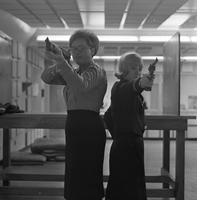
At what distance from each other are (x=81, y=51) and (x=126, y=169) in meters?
0.76

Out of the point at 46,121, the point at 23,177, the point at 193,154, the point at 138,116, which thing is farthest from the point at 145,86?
the point at 193,154

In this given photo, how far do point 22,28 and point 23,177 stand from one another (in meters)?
3.94

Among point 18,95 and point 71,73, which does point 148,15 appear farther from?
point 71,73

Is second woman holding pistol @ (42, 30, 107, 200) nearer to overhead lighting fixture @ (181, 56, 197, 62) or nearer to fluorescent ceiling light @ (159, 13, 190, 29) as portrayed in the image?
fluorescent ceiling light @ (159, 13, 190, 29)

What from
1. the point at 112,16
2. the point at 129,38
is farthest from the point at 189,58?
the point at 112,16

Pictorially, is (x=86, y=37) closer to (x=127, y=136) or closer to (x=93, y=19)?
(x=127, y=136)

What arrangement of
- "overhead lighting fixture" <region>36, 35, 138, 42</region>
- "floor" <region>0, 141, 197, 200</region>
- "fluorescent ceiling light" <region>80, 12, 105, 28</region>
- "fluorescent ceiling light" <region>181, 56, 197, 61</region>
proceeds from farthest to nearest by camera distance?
"fluorescent ceiling light" <region>181, 56, 197, 61</region> < "overhead lighting fixture" <region>36, 35, 138, 42</region> < "fluorescent ceiling light" <region>80, 12, 105, 28</region> < "floor" <region>0, 141, 197, 200</region>

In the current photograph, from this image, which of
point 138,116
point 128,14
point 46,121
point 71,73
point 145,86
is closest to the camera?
point 71,73

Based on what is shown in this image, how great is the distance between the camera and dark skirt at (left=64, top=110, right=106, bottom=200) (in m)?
1.82

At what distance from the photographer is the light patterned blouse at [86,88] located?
1730mm

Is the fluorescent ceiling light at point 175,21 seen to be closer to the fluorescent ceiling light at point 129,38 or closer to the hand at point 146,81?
the fluorescent ceiling light at point 129,38

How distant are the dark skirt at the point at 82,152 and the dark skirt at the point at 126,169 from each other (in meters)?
0.31

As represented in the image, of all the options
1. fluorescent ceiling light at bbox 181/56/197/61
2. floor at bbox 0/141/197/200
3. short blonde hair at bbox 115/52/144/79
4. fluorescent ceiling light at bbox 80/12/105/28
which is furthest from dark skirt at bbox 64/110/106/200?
fluorescent ceiling light at bbox 181/56/197/61

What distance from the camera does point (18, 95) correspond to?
6.96 metres
